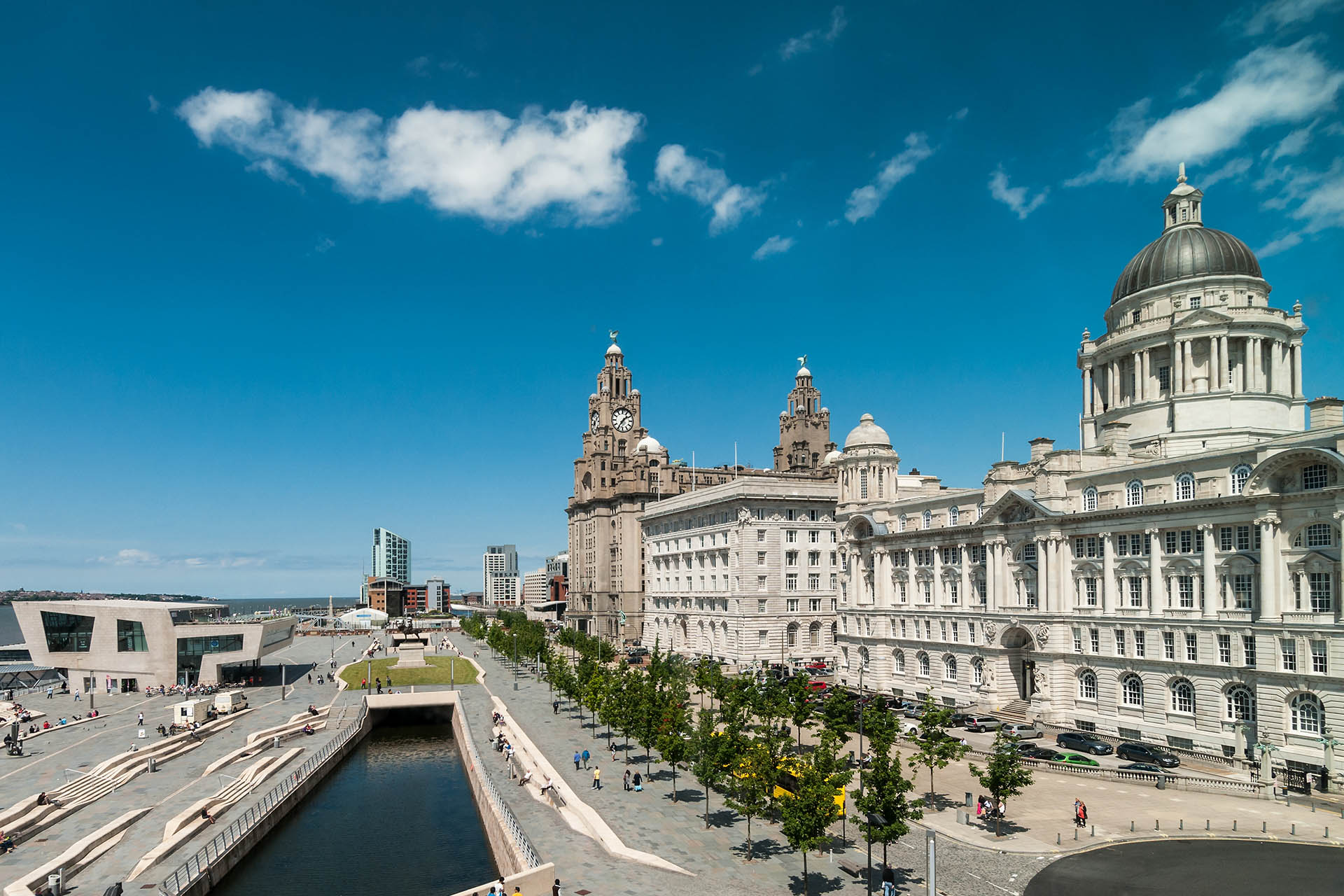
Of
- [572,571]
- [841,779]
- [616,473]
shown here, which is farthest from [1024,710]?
[572,571]

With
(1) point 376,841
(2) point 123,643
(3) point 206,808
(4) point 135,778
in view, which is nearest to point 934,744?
(1) point 376,841

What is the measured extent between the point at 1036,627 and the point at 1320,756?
23.0 metres

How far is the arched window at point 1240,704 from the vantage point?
59.2 metres

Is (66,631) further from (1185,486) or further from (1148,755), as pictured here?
(1185,486)

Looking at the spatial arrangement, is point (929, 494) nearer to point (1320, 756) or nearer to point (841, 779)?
point (1320, 756)

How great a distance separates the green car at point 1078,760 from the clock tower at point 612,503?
4063 inches

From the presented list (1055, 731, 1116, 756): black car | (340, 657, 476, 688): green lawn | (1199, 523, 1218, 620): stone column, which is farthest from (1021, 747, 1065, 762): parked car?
(340, 657, 476, 688): green lawn

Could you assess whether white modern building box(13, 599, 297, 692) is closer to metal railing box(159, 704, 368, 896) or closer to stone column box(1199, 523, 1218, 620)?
metal railing box(159, 704, 368, 896)

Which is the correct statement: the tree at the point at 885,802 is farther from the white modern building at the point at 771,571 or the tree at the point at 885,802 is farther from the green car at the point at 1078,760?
the white modern building at the point at 771,571

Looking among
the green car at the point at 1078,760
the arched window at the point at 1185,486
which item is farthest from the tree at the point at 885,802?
the arched window at the point at 1185,486

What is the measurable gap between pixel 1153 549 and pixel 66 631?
373ft

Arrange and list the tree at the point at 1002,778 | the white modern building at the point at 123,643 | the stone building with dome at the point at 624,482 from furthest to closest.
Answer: the stone building with dome at the point at 624,482 < the white modern building at the point at 123,643 < the tree at the point at 1002,778

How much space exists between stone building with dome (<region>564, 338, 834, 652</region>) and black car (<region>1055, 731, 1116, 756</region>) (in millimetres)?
84436

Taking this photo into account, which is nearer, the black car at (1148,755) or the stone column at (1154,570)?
the black car at (1148,755)
